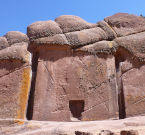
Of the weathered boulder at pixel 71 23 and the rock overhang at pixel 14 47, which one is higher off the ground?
the weathered boulder at pixel 71 23

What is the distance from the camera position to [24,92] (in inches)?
216

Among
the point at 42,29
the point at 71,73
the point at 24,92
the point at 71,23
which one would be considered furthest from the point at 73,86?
the point at 71,23

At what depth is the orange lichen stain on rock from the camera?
532 centimetres

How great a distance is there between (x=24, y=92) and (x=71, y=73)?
4.82ft

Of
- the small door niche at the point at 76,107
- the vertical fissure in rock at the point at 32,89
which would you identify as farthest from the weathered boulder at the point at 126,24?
the vertical fissure in rock at the point at 32,89

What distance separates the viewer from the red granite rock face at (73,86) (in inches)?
210

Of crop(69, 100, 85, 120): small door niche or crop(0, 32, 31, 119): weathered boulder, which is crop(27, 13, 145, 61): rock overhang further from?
crop(69, 100, 85, 120): small door niche

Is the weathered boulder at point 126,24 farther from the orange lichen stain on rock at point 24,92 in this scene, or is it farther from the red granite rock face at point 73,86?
the orange lichen stain on rock at point 24,92

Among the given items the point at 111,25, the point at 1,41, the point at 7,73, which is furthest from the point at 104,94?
the point at 1,41

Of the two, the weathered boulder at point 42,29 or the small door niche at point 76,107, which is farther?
the weathered boulder at point 42,29

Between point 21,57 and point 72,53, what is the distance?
1554 mm

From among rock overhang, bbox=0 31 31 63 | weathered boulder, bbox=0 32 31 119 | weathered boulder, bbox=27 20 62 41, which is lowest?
weathered boulder, bbox=0 32 31 119

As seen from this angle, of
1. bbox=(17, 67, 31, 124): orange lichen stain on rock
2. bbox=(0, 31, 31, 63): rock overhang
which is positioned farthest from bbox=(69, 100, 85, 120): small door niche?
bbox=(0, 31, 31, 63): rock overhang

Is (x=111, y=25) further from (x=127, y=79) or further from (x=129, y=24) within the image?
(x=127, y=79)
